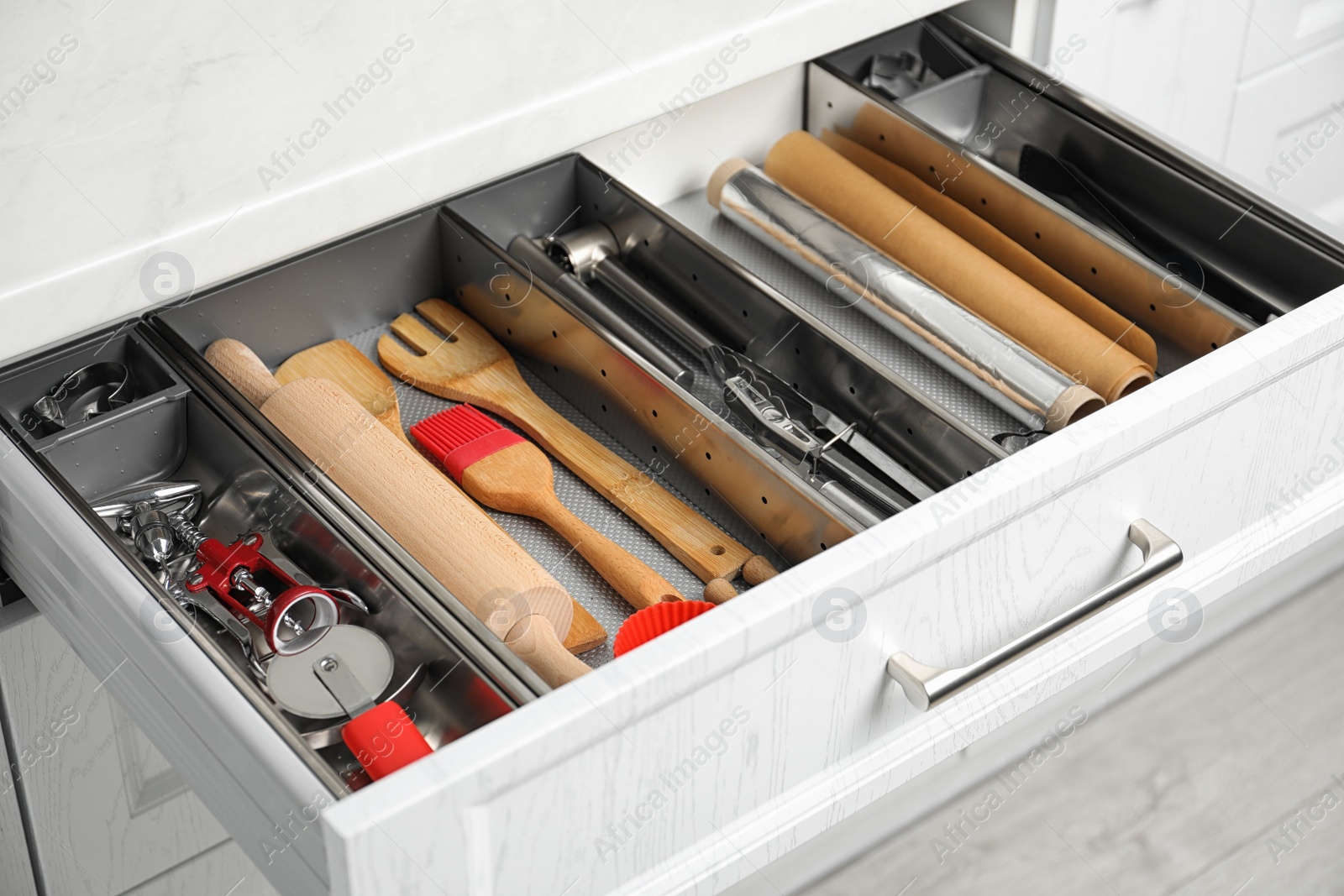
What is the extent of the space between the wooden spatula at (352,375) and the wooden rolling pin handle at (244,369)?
2cm

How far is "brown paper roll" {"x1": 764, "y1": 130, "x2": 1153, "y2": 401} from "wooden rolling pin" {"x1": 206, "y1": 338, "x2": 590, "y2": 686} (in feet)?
1.33

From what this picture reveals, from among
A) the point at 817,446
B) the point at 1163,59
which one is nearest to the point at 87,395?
the point at 817,446

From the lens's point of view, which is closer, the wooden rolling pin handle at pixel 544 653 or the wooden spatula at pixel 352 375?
the wooden rolling pin handle at pixel 544 653

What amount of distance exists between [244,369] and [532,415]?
0.63 feet

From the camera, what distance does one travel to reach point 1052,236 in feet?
3.47

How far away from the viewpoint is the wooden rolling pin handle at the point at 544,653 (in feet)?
2.46

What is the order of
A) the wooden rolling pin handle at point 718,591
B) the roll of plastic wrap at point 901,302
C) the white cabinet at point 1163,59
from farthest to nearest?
1. the white cabinet at point 1163,59
2. the roll of plastic wrap at point 901,302
3. the wooden rolling pin handle at point 718,591

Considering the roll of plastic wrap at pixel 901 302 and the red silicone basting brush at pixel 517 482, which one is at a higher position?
the roll of plastic wrap at pixel 901 302

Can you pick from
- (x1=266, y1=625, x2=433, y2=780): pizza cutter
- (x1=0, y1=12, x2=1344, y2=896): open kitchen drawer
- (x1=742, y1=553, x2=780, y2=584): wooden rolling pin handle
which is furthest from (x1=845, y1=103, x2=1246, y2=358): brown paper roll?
(x1=266, y1=625, x2=433, y2=780): pizza cutter

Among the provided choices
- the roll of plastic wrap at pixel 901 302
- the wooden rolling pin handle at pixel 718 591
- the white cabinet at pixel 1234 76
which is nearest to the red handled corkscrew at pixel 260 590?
the wooden rolling pin handle at pixel 718 591

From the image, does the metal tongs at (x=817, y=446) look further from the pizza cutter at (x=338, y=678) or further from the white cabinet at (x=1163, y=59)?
the white cabinet at (x=1163, y=59)

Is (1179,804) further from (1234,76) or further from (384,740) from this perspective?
(384,740)

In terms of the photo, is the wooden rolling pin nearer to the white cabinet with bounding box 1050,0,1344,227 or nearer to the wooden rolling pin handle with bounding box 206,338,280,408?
the wooden rolling pin handle with bounding box 206,338,280,408

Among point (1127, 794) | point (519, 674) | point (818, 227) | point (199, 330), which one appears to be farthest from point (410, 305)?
point (1127, 794)
